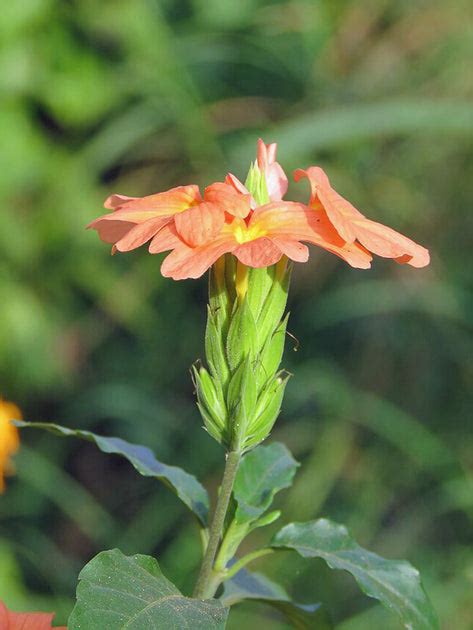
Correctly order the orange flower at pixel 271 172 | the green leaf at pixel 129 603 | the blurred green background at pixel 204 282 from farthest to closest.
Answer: the blurred green background at pixel 204 282
the orange flower at pixel 271 172
the green leaf at pixel 129 603

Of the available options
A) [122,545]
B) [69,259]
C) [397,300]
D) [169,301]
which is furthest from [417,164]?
[122,545]

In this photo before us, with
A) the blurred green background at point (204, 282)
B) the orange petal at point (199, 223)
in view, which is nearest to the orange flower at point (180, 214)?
the orange petal at point (199, 223)

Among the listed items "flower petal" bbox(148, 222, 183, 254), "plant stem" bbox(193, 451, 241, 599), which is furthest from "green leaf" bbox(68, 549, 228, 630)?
"flower petal" bbox(148, 222, 183, 254)

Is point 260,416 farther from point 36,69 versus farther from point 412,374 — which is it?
point 36,69

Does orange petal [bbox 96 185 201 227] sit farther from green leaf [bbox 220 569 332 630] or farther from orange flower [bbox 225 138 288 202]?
green leaf [bbox 220 569 332 630]

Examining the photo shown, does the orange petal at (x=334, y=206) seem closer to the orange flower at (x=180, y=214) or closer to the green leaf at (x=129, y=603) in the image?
the orange flower at (x=180, y=214)

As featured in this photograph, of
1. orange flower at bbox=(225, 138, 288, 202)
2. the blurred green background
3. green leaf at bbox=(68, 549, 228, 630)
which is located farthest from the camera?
the blurred green background

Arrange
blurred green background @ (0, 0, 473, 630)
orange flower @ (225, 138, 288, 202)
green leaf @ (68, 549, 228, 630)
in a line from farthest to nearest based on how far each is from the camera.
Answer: blurred green background @ (0, 0, 473, 630) → orange flower @ (225, 138, 288, 202) → green leaf @ (68, 549, 228, 630)
